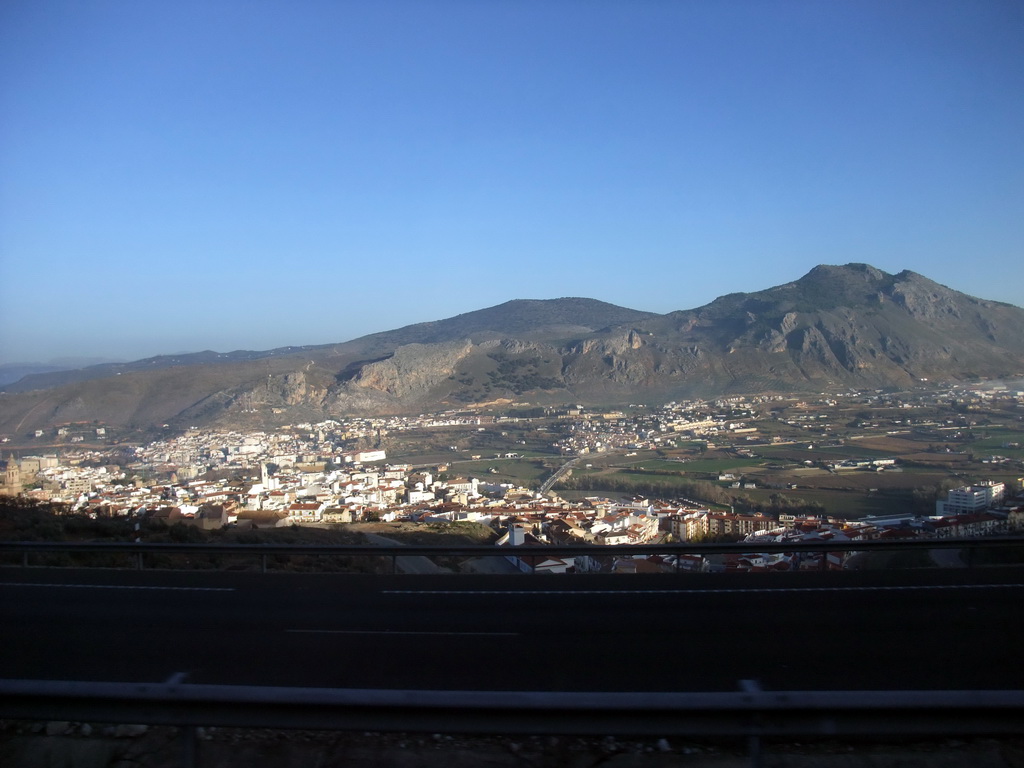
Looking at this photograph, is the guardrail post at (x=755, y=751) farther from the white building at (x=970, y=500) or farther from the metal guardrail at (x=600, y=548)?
the white building at (x=970, y=500)

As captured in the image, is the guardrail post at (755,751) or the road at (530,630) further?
the road at (530,630)

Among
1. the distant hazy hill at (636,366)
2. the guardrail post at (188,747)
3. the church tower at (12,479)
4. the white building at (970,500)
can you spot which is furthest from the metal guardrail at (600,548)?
the distant hazy hill at (636,366)

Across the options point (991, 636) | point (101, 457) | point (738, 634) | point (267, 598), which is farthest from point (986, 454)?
point (101, 457)

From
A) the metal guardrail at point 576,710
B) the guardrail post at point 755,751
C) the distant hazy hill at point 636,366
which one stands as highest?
the distant hazy hill at point 636,366

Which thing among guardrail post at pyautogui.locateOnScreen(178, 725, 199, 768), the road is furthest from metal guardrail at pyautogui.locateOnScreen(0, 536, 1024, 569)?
guardrail post at pyautogui.locateOnScreen(178, 725, 199, 768)

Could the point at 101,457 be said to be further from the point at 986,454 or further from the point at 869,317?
the point at 869,317

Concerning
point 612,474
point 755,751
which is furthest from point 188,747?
point 612,474
